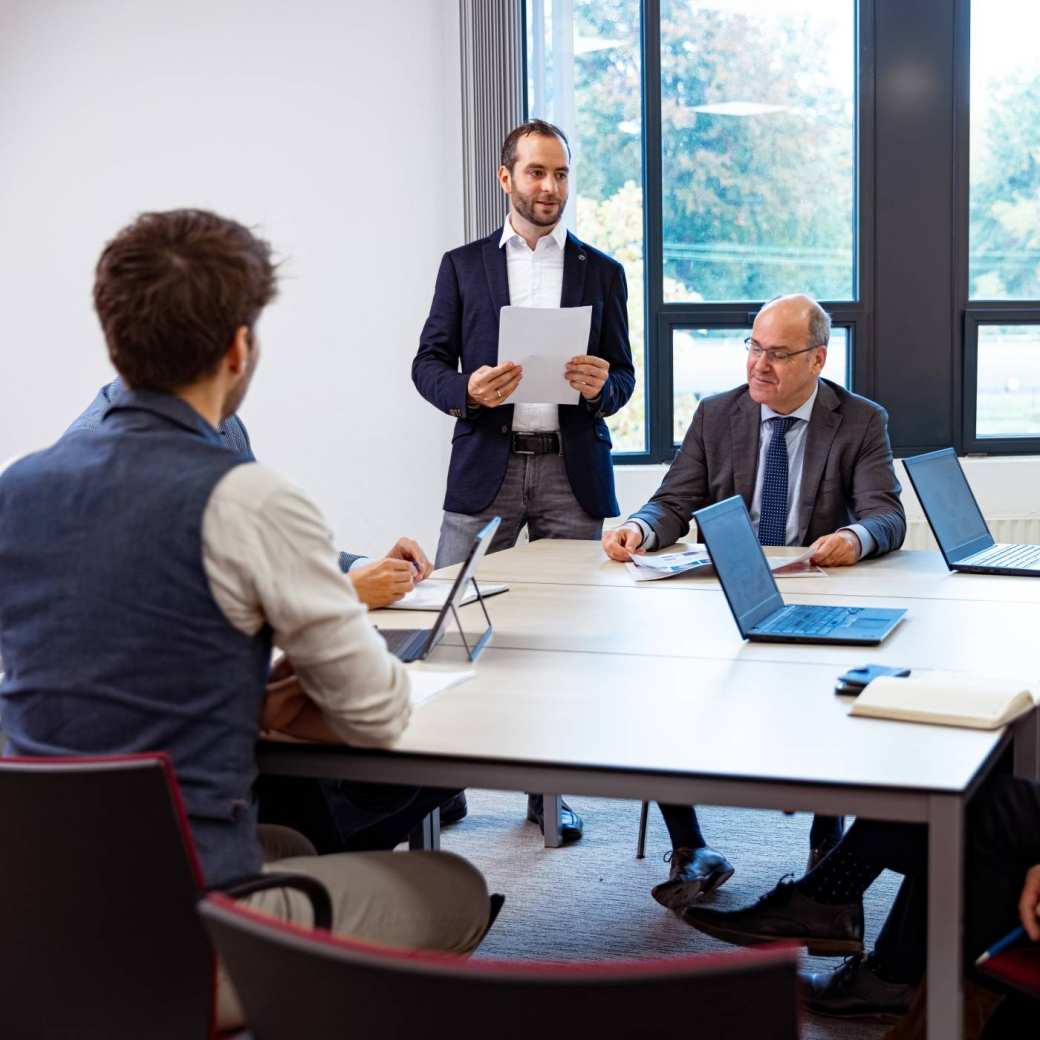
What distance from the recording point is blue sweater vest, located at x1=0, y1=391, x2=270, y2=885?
1.57 m

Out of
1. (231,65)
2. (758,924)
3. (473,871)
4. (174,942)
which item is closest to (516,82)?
(231,65)

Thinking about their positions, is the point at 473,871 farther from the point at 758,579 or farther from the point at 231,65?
the point at 231,65

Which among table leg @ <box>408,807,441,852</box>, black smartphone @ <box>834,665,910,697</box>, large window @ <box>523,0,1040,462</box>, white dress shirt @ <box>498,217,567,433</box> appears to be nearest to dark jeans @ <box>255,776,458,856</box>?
table leg @ <box>408,807,441,852</box>

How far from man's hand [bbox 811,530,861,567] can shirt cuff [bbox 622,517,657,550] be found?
0.42m

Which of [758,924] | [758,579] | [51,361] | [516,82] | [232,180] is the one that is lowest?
[758,924]

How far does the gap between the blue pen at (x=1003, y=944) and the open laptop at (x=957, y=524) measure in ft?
4.40

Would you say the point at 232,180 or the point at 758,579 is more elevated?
the point at 232,180

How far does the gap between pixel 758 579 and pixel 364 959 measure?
1.72m

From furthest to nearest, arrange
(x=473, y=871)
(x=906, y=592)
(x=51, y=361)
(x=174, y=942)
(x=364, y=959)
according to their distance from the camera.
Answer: (x=51, y=361), (x=906, y=592), (x=473, y=871), (x=174, y=942), (x=364, y=959)

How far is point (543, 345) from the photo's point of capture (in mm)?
3592

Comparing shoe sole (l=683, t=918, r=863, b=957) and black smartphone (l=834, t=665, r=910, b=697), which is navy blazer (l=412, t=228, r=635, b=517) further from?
black smartphone (l=834, t=665, r=910, b=697)

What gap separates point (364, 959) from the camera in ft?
3.24

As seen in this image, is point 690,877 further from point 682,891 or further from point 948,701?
point 948,701

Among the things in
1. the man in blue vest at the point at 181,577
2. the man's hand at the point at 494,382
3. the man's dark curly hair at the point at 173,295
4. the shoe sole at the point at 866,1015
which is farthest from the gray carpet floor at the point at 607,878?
the man's dark curly hair at the point at 173,295
